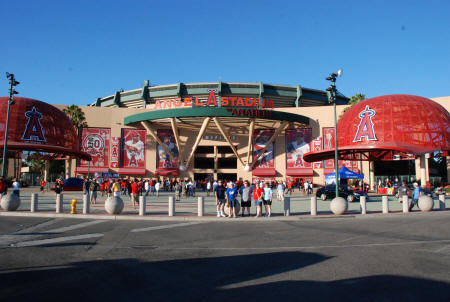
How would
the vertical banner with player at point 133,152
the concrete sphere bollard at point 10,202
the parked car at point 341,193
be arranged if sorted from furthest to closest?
the vertical banner with player at point 133,152
the parked car at point 341,193
the concrete sphere bollard at point 10,202

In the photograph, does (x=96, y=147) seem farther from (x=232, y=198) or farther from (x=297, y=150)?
(x=232, y=198)

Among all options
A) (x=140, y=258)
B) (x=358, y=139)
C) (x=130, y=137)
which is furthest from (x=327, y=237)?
(x=130, y=137)

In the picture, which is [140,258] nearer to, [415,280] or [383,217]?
[415,280]

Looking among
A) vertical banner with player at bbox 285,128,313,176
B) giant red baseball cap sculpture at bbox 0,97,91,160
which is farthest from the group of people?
vertical banner with player at bbox 285,128,313,176

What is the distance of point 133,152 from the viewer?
49.4m

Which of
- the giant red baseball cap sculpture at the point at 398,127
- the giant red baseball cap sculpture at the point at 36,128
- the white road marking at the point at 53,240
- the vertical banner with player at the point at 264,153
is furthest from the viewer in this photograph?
the vertical banner with player at the point at 264,153

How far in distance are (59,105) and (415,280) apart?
53.9m

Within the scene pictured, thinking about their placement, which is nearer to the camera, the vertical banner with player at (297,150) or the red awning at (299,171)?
the red awning at (299,171)

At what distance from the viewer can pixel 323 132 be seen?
4912 centimetres

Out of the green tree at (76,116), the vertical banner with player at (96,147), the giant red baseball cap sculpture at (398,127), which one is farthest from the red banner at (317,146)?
the green tree at (76,116)

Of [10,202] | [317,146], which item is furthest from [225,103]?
[10,202]

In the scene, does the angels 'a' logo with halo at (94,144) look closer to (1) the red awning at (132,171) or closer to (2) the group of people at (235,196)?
(1) the red awning at (132,171)

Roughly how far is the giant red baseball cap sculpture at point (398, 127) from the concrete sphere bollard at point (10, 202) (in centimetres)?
2857

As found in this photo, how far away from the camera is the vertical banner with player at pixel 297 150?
4897cm
